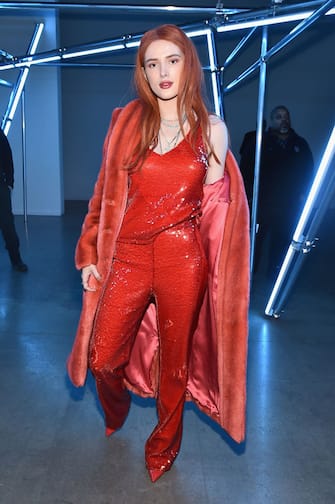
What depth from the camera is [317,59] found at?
9281 millimetres

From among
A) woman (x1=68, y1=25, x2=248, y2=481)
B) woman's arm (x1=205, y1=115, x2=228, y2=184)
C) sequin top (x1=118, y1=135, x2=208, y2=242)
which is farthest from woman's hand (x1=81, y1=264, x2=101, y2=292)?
woman's arm (x1=205, y1=115, x2=228, y2=184)

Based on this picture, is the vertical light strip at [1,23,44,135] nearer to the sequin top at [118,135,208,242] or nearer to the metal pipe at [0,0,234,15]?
the metal pipe at [0,0,234,15]

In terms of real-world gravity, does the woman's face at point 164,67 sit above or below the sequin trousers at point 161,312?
above

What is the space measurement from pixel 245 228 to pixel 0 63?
10.8 feet

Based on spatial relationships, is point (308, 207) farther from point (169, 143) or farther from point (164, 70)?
point (164, 70)

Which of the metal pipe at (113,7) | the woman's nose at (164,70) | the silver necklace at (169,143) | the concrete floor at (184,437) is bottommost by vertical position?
the concrete floor at (184,437)

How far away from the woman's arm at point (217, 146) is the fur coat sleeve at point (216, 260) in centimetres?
5

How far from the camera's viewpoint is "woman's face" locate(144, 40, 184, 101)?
1.81 m

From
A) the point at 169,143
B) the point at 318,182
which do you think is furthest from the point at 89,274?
the point at 318,182

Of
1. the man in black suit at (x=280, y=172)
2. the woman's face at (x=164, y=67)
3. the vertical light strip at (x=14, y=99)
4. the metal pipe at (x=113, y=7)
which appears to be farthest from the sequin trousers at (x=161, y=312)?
the vertical light strip at (x=14, y=99)

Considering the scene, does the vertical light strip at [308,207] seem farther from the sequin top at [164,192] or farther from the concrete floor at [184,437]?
the sequin top at [164,192]

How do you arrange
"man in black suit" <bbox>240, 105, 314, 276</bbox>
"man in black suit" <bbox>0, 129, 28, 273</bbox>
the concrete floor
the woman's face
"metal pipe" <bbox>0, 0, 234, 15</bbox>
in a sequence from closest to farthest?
1. the woman's face
2. the concrete floor
3. "metal pipe" <bbox>0, 0, 234, 15</bbox>
4. "man in black suit" <bbox>240, 105, 314, 276</bbox>
5. "man in black suit" <bbox>0, 129, 28, 273</bbox>

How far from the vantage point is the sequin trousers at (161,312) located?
1943mm

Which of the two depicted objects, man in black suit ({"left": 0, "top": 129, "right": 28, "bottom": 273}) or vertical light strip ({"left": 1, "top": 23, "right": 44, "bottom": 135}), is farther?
vertical light strip ({"left": 1, "top": 23, "right": 44, "bottom": 135})
